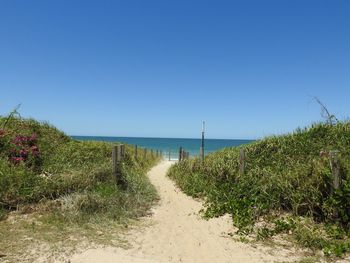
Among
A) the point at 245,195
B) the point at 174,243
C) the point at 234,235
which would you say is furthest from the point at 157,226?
the point at 245,195

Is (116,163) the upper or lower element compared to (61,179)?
upper

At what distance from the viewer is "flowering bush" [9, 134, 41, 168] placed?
41.9 feet

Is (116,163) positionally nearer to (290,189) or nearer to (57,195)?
(57,195)

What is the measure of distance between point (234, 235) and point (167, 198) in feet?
16.2

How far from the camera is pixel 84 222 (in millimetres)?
8602

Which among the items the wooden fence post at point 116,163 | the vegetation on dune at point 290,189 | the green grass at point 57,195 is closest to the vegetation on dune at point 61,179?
the green grass at point 57,195

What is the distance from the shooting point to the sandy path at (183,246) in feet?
21.8

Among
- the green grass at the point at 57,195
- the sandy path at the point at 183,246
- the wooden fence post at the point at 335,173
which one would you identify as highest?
the wooden fence post at the point at 335,173

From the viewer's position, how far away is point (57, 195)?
10.3m

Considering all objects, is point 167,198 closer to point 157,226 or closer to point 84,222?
point 157,226

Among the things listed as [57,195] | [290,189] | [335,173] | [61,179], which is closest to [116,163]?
[61,179]

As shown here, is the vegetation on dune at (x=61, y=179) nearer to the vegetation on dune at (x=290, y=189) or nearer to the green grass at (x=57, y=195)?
the green grass at (x=57, y=195)

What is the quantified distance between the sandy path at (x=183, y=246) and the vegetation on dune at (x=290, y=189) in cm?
67

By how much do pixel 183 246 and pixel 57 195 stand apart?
4.72m
